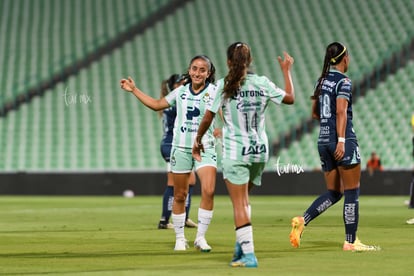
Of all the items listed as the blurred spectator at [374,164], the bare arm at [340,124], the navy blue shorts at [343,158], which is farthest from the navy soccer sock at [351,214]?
the blurred spectator at [374,164]

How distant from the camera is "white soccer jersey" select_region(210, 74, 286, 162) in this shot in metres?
10.1

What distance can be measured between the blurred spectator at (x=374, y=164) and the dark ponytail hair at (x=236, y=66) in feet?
64.2

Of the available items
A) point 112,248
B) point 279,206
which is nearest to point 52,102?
point 279,206

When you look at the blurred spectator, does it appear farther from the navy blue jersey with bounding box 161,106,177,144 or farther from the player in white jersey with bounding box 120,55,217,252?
the player in white jersey with bounding box 120,55,217,252

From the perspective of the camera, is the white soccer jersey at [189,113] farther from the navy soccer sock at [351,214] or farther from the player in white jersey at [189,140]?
the navy soccer sock at [351,214]

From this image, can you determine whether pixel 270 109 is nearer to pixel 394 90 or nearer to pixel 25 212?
pixel 394 90

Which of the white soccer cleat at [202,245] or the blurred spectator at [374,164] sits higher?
the blurred spectator at [374,164]

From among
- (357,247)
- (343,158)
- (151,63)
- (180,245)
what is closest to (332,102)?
(343,158)

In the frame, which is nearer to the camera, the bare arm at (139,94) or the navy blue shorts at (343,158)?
the bare arm at (139,94)

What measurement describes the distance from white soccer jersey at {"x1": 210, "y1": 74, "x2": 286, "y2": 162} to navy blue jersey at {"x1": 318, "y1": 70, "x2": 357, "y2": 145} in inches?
69.3

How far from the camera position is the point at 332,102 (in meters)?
11.9

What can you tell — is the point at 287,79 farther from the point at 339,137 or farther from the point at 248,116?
the point at 339,137

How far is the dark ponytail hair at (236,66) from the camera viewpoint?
32.9ft

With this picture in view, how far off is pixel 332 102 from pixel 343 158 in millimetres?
662
